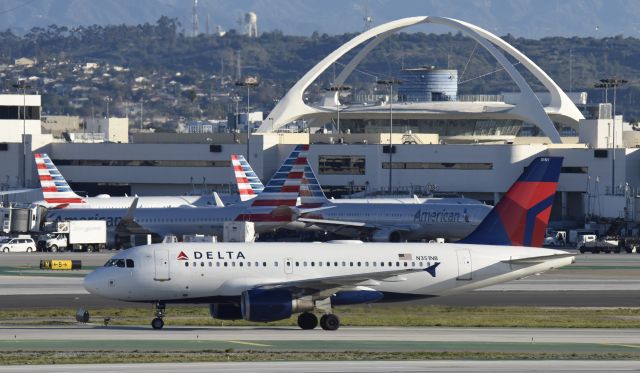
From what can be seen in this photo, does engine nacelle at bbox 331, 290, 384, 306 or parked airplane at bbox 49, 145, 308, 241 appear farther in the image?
parked airplane at bbox 49, 145, 308, 241

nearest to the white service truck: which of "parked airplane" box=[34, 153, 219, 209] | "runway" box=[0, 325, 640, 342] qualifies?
"parked airplane" box=[34, 153, 219, 209]

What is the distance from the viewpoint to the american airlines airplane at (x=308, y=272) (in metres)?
53.4

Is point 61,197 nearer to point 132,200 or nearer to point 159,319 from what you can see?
point 132,200

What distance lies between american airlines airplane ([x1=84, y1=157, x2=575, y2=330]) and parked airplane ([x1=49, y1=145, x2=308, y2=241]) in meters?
45.8

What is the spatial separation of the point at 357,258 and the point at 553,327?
322 inches

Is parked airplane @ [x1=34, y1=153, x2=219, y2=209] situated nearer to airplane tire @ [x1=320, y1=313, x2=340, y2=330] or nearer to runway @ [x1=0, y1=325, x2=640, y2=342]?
runway @ [x1=0, y1=325, x2=640, y2=342]

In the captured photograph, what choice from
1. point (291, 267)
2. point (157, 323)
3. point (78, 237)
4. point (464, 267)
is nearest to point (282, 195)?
point (78, 237)

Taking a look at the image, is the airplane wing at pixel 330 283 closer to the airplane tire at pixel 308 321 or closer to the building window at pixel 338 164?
the airplane tire at pixel 308 321

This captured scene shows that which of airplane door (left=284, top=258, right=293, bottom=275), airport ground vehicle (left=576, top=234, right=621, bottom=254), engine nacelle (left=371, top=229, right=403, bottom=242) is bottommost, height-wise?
airport ground vehicle (left=576, top=234, right=621, bottom=254)

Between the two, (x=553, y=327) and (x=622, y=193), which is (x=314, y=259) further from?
(x=622, y=193)

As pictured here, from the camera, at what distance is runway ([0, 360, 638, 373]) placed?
4078 centimetres

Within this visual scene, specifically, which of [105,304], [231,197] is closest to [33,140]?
[231,197]

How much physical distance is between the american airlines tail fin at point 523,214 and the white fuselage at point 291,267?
948mm

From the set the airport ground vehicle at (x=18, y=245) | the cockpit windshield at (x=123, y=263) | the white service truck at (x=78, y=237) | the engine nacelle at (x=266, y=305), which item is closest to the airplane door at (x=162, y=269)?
the cockpit windshield at (x=123, y=263)
